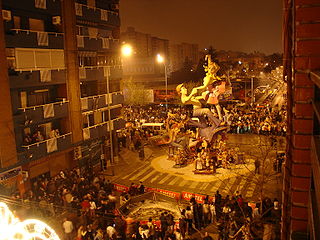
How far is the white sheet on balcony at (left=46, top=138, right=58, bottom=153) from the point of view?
24.8 m

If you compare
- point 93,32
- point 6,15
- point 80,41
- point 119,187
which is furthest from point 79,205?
point 93,32

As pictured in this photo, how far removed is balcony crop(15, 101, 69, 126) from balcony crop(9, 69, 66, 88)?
61.5 inches

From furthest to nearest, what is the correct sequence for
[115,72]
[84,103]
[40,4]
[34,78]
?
[115,72] → [84,103] → [40,4] → [34,78]

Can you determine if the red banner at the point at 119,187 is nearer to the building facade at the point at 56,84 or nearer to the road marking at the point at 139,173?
the road marking at the point at 139,173

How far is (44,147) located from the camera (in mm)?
24359

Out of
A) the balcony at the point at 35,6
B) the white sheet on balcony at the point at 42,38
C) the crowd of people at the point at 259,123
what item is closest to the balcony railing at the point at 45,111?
the white sheet on balcony at the point at 42,38

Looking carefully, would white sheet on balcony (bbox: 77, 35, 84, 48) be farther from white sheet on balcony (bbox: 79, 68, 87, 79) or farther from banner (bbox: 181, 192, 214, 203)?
banner (bbox: 181, 192, 214, 203)

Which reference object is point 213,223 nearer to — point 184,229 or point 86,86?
point 184,229

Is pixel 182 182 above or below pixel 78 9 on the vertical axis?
below

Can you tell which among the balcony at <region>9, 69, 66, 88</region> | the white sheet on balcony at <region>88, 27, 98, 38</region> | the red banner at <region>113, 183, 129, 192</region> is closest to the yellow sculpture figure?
the red banner at <region>113, 183, 129, 192</region>

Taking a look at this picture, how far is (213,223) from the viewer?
1838cm

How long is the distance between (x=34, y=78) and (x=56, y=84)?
10.0 feet

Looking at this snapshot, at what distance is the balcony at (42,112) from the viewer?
22975 mm

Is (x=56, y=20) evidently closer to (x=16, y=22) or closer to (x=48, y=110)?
(x=16, y=22)
